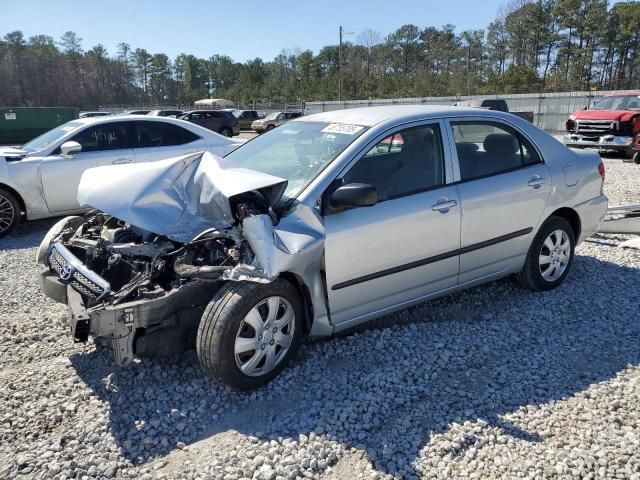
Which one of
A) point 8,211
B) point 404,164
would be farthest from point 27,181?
point 404,164

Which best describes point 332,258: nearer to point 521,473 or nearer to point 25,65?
point 521,473

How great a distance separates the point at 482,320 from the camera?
4.18 m

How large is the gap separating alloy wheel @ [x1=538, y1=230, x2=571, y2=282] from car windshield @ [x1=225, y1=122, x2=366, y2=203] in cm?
210

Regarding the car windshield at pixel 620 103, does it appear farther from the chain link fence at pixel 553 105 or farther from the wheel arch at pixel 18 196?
the wheel arch at pixel 18 196

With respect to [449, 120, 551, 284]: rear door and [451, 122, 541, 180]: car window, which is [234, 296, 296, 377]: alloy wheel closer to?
[449, 120, 551, 284]: rear door

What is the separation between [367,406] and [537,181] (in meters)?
2.51

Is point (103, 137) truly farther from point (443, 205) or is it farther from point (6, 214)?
point (443, 205)

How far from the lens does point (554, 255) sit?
15.3ft

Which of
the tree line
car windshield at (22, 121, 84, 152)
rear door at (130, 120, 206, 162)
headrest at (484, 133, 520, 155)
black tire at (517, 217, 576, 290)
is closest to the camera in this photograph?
headrest at (484, 133, 520, 155)

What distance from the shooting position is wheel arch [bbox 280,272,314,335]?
3.23 meters

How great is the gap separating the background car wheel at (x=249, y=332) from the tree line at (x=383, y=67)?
46.4 metres

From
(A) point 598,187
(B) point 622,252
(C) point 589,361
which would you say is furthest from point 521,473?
(B) point 622,252

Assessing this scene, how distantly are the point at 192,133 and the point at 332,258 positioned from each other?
5664 millimetres

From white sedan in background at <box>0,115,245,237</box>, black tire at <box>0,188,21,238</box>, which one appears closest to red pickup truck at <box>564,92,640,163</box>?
white sedan in background at <box>0,115,245,237</box>
